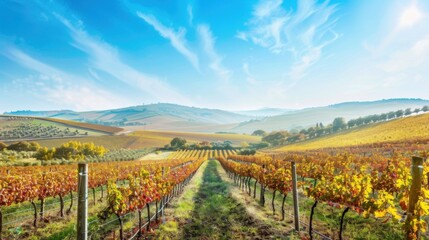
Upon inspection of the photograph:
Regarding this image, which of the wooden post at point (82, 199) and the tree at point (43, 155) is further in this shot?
the tree at point (43, 155)

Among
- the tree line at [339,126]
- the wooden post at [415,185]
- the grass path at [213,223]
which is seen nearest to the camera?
the wooden post at [415,185]

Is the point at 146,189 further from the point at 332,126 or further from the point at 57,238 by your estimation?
the point at 332,126

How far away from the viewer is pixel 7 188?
12.2 m

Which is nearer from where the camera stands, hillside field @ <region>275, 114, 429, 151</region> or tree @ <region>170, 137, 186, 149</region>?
hillside field @ <region>275, 114, 429, 151</region>

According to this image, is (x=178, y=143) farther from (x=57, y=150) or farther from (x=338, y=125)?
(x=338, y=125)

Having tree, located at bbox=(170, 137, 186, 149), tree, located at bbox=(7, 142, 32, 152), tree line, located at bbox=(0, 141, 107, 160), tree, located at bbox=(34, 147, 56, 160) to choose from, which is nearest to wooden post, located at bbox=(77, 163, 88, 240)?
tree line, located at bbox=(0, 141, 107, 160)

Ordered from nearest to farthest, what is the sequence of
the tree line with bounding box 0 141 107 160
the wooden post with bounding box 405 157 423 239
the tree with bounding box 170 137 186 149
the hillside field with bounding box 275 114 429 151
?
the wooden post with bounding box 405 157 423 239, the hillside field with bounding box 275 114 429 151, the tree line with bounding box 0 141 107 160, the tree with bounding box 170 137 186 149

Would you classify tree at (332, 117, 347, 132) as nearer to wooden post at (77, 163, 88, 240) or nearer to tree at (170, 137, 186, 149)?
tree at (170, 137, 186, 149)

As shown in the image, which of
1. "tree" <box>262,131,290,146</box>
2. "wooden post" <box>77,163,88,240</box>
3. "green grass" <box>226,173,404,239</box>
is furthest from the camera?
"tree" <box>262,131,290,146</box>

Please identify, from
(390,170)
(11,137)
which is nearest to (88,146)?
(11,137)

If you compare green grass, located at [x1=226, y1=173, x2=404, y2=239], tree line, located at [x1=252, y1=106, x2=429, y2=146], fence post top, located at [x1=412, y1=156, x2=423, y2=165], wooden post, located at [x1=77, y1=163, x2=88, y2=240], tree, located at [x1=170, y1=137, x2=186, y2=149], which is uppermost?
tree line, located at [x1=252, y1=106, x2=429, y2=146]

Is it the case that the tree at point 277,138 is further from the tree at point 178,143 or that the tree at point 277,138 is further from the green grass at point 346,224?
the green grass at point 346,224

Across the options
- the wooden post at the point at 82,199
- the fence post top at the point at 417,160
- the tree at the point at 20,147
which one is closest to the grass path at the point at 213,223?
the wooden post at the point at 82,199

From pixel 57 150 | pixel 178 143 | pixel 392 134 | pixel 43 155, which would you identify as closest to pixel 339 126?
pixel 392 134
